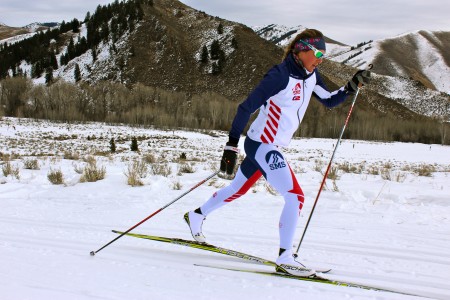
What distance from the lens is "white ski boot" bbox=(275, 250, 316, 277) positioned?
3.76 meters

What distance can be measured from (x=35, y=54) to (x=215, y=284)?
100931mm

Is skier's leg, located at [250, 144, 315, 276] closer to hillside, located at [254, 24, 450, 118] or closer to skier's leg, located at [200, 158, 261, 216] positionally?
skier's leg, located at [200, 158, 261, 216]


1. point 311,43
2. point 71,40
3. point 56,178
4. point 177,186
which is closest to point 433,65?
point 71,40

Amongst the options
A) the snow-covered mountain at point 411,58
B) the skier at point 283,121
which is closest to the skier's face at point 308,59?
the skier at point 283,121

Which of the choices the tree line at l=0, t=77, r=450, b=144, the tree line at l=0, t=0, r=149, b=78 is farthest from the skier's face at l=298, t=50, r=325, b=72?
the tree line at l=0, t=0, r=149, b=78

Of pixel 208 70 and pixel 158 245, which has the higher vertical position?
pixel 208 70

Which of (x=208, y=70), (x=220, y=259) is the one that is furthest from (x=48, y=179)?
(x=208, y=70)

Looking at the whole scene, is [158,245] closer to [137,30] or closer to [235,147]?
[235,147]

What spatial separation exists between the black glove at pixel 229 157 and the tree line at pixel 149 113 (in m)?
45.6

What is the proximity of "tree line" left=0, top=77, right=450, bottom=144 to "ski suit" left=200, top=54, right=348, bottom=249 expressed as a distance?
45.7 meters

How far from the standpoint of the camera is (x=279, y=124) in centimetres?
399

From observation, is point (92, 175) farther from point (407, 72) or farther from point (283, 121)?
point (407, 72)

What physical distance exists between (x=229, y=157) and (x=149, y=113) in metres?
49.3

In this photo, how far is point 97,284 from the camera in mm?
3533
